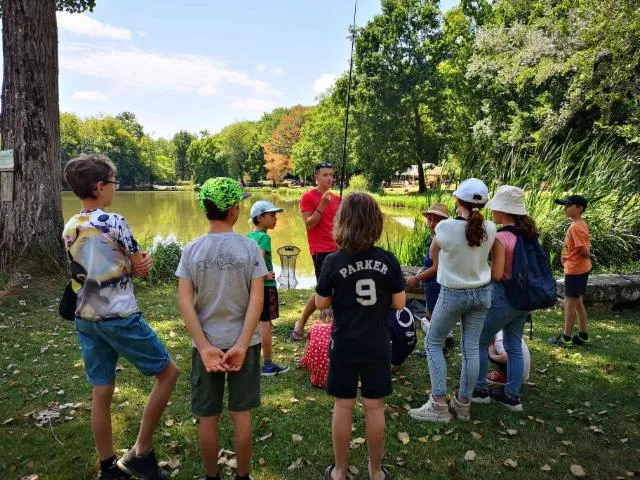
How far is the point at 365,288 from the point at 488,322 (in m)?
1.49

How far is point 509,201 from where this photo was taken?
3.30m

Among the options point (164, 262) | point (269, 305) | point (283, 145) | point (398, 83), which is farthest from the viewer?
point (283, 145)

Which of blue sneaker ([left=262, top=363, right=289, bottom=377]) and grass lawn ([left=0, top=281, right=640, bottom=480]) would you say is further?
blue sneaker ([left=262, top=363, right=289, bottom=377])

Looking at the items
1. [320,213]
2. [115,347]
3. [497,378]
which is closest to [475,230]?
[497,378]

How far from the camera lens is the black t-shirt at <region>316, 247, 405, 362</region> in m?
2.45

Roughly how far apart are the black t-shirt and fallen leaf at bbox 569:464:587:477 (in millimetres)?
1453

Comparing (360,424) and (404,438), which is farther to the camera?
(360,424)

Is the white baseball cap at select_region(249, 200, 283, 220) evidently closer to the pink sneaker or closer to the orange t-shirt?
the pink sneaker

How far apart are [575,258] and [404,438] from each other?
294 cm

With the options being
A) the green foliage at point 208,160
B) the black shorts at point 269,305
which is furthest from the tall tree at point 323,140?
the black shorts at point 269,305

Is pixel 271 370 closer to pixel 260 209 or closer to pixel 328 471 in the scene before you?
pixel 260 209

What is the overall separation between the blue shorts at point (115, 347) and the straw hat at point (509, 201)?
2428 millimetres

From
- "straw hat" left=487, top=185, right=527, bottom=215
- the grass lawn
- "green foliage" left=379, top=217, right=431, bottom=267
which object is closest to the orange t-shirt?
the grass lawn

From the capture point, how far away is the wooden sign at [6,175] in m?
6.69
